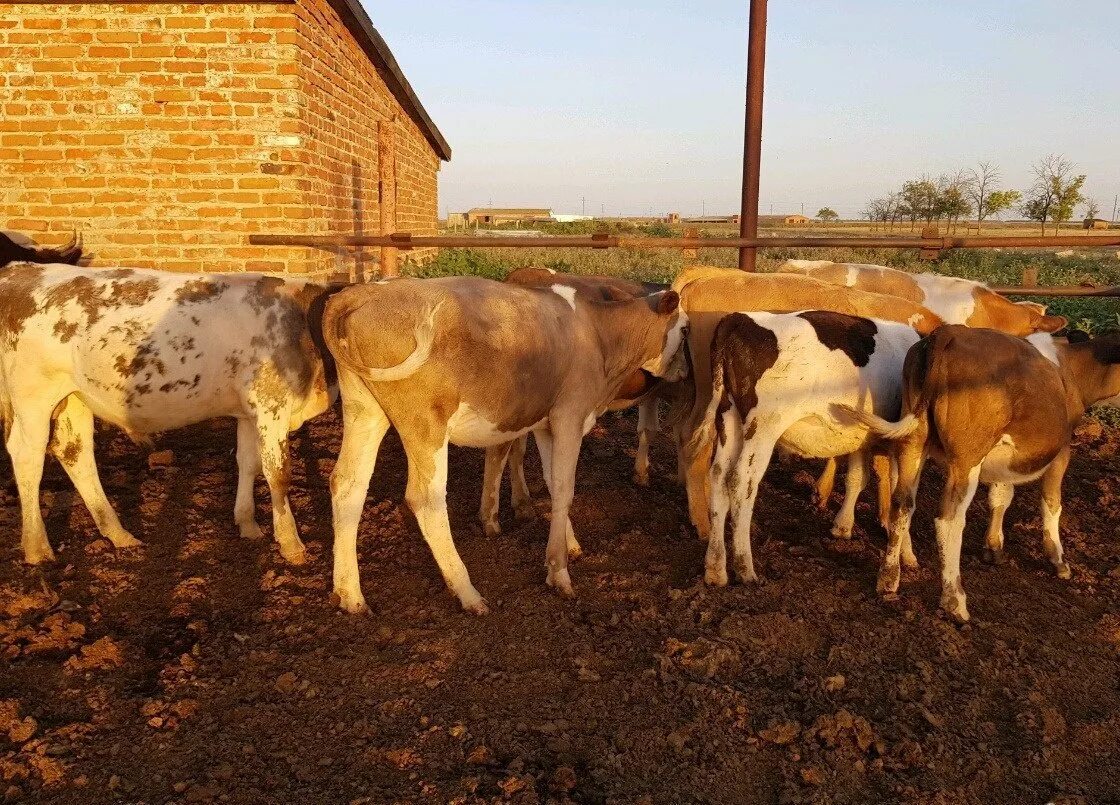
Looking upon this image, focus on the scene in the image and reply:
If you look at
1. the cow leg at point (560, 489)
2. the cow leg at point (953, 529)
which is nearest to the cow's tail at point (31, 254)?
the cow leg at point (560, 489)

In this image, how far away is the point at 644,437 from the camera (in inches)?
287

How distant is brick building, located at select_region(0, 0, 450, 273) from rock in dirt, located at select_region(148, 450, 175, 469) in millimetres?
1829

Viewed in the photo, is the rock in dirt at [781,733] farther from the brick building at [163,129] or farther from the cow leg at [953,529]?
the brick building at [163,129]

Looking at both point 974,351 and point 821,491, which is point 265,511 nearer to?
point 821,491

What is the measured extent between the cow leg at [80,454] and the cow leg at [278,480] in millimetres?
1027

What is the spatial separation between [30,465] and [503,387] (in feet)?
10.3

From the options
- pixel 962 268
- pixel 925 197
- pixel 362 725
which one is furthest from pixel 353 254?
pixel 925 197

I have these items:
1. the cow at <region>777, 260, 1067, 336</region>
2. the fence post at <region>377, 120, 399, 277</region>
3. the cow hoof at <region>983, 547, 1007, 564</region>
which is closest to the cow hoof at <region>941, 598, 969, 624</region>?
the cow hoof at <region>983, 547, 1007, 564</region>

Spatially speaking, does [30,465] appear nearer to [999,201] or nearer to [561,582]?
[561,582]

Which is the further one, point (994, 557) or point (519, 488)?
point (519, 488)

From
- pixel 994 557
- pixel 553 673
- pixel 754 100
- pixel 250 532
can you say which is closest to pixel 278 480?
pixel 250 532

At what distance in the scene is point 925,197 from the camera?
171ft

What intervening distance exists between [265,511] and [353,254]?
4.36 meters

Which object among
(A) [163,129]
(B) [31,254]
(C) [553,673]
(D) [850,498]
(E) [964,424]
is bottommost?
(C) [553,673]
